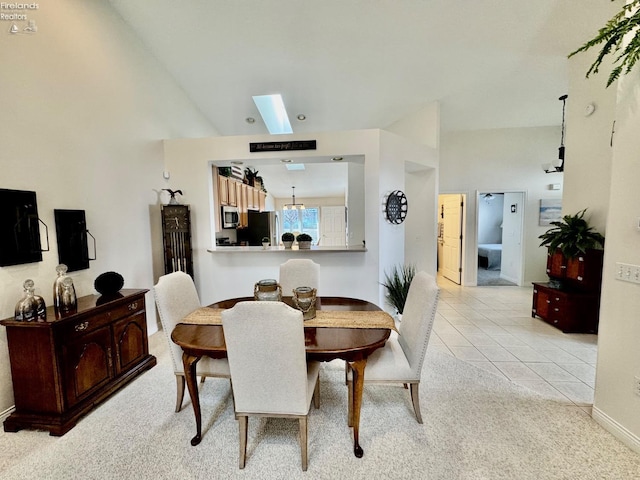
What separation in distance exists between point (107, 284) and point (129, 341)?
1.76ft

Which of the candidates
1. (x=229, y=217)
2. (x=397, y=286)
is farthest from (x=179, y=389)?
(x=229, y=217)

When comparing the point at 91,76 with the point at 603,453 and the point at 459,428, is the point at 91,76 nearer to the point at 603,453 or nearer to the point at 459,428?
the point at 459,428

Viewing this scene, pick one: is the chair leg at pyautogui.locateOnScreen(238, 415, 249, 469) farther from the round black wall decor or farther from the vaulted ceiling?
the vaulted ceiling

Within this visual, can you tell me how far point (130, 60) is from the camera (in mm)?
3160

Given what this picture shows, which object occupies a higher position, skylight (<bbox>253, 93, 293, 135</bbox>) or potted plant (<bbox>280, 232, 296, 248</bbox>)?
skylight (<bbox>253, 93, 293, 135</bbox>)

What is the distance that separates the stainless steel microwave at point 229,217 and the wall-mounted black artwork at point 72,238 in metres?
1.82

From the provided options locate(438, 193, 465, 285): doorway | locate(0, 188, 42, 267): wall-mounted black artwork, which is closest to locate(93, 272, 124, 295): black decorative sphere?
locate(0, 188, 42, 267): wall-mounted black artwork

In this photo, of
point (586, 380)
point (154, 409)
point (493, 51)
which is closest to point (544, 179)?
point (493, 51)

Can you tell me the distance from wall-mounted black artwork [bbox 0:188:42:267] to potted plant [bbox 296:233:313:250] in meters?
Result: 2.43

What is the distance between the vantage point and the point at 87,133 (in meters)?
2.59

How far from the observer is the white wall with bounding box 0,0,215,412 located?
200 centimetres

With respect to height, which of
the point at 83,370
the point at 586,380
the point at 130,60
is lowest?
the point at 586,380

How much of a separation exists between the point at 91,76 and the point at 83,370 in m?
2.67

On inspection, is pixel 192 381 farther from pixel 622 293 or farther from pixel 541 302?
pixel 541 302
